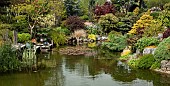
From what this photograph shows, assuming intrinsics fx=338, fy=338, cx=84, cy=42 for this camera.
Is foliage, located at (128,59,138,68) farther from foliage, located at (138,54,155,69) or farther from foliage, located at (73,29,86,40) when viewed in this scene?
foliage, located at (73,29,86,40)

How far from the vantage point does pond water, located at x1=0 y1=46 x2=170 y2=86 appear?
21.9m

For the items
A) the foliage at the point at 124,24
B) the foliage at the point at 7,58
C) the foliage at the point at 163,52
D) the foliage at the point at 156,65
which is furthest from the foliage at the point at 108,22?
the foliage at the point at 7,58

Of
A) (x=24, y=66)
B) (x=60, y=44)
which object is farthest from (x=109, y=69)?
(x=60, y=44)

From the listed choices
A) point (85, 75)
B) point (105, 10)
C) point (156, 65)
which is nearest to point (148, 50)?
point (156, 65)

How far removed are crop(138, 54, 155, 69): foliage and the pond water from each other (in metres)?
0.73

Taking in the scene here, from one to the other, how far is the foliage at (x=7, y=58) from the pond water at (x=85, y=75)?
0.58m

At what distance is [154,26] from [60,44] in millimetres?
12406

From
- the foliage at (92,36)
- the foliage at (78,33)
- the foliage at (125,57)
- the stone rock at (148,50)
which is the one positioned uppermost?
the stone rock at (148,50)

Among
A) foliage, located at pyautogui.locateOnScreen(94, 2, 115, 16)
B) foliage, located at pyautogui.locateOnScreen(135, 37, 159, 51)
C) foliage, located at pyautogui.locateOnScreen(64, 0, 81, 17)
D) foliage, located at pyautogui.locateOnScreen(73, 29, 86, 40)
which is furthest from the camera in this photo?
foliage, located at pyautogui.locateOnScreen(64, 0, 81, 17)

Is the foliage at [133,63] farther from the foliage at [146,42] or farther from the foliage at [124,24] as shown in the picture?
the foliage at [124,24]

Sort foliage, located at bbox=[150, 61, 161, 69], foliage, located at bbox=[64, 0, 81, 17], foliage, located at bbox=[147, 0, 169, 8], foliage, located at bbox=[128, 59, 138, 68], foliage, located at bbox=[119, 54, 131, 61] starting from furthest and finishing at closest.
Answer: foliage, located at bbox=[147, 0, 169, 8]
foliage, located at bbox=[64, 0, 81, 17]
foliage, located at bbox=[119, 54, 131, 61]
foliage, located at bbox=[128, 59, 138, 68]
foliage, located at bbox=[150, 61, 161, 69]

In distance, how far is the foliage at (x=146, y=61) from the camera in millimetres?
25978

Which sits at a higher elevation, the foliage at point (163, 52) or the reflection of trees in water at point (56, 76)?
the foliage at point (163, 52)

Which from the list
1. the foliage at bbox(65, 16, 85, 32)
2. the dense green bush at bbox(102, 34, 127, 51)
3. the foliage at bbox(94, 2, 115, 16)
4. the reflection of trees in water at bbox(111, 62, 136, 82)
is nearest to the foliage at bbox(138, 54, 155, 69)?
the reflection of trees in water at bbox(111, 62, 136, 82)
